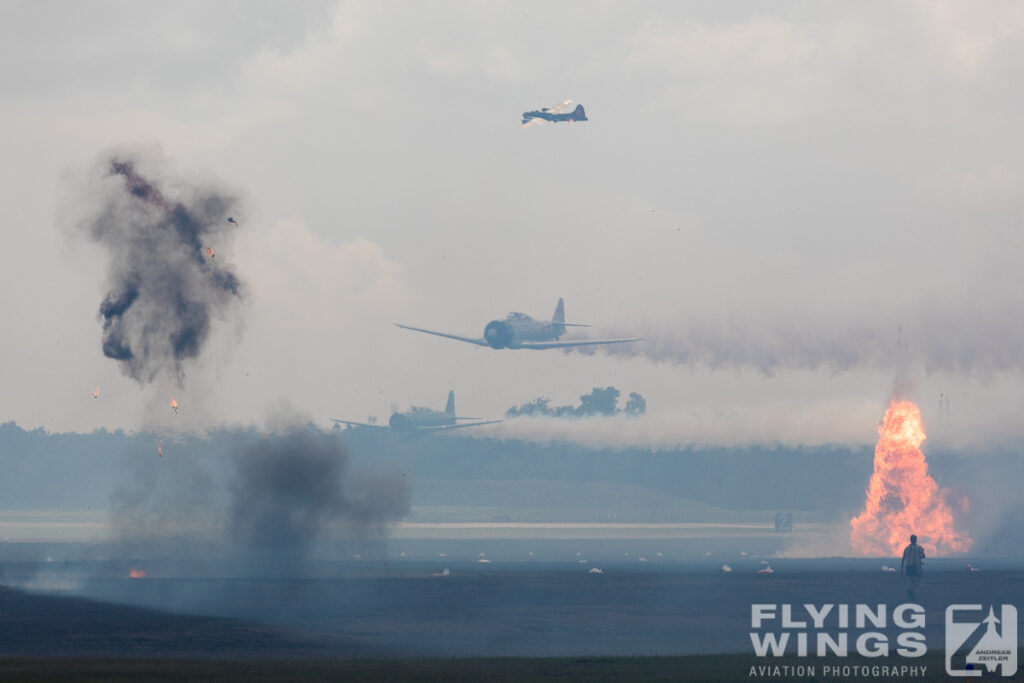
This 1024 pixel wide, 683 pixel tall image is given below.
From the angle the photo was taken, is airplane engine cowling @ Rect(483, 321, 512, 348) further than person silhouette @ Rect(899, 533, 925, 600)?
Yes

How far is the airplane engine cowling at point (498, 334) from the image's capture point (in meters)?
182

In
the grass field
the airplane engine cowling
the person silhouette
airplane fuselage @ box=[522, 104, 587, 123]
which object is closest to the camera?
the grass field

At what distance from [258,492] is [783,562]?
3312 inches

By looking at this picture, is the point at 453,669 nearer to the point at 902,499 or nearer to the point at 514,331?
the point at 514,331

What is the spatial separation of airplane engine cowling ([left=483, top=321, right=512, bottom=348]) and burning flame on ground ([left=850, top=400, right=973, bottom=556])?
5063cm

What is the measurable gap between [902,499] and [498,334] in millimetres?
58357

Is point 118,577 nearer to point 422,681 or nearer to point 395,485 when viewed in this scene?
point 395,485

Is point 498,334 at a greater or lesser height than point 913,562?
greater

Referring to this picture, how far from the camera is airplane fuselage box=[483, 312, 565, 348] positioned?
7175 inches

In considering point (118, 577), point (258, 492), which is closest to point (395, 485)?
point (258, 492)

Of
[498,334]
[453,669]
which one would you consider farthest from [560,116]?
[453,669]

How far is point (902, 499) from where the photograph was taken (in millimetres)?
187250

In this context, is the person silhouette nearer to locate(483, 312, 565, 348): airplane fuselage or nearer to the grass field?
the grass field

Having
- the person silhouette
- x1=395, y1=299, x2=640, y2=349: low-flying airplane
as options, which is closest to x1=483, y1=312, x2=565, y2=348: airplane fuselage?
x1=395, y1=299, x2=640, y2=349: low-flying airplane
